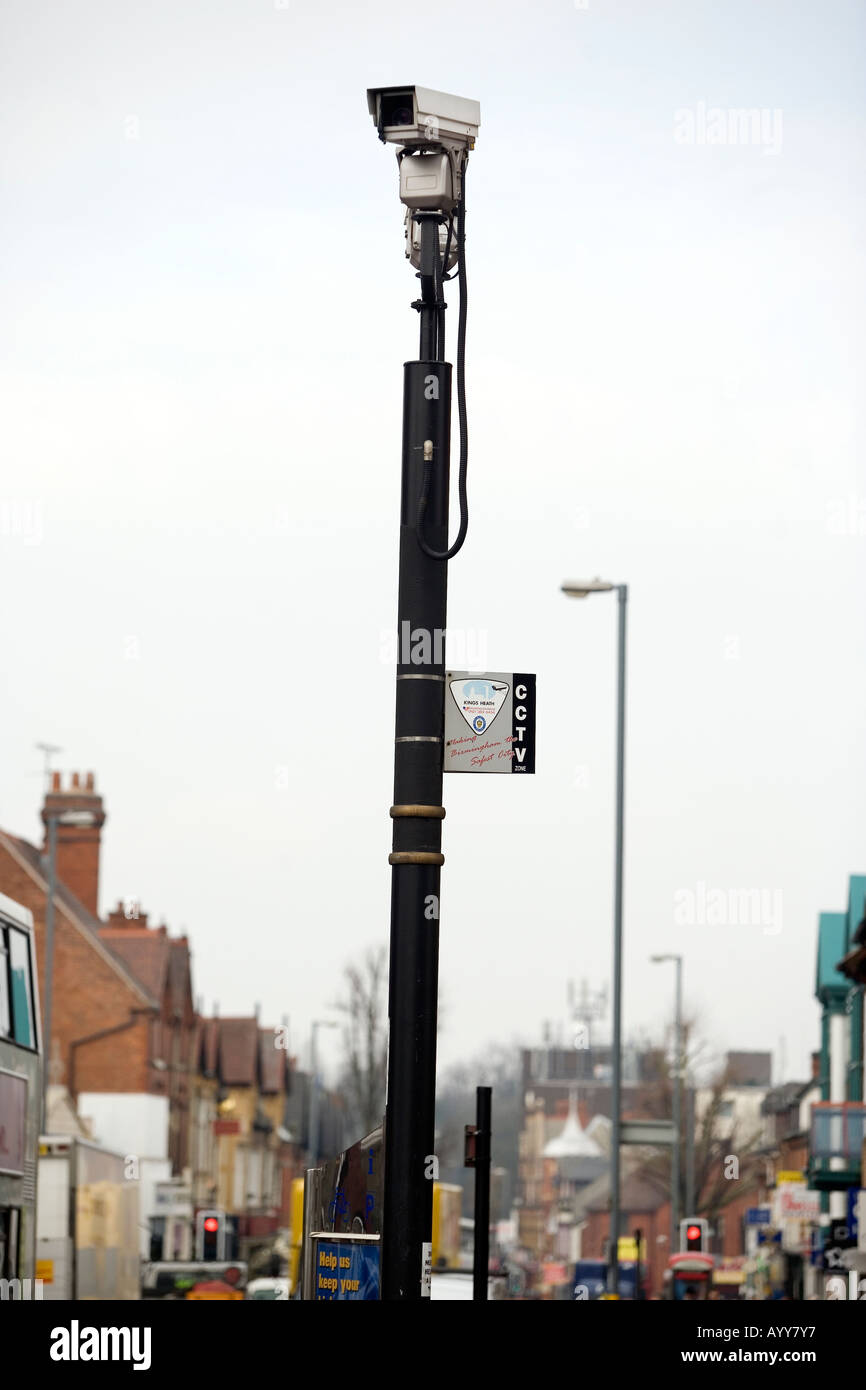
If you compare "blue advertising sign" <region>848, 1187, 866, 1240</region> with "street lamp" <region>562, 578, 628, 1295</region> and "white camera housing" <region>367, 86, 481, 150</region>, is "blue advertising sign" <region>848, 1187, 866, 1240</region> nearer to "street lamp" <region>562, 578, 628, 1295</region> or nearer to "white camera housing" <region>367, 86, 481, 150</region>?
"street lamp" <region>562, 578, 628, 1295</region>

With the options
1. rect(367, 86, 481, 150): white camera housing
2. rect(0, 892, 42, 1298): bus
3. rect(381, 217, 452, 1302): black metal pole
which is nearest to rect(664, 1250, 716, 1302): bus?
rect(0, 892, 42, 1298): bus

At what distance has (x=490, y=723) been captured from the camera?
628 centimetres

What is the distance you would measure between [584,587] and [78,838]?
3423 cm

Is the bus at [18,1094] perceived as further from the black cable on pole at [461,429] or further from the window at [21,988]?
the black cable on pole at [461,429]

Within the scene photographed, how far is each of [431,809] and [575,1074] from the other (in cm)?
16118

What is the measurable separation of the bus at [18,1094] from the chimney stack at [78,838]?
41.3 meters

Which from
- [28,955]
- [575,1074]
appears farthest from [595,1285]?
[575,1074]

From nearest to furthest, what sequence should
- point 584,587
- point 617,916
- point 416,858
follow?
point 416,858, point 617,916, point 584,587

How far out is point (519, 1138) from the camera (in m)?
166

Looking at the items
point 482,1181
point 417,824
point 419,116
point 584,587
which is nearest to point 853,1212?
point 584,587

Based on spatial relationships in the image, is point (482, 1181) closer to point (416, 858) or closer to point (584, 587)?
point (416, 858)

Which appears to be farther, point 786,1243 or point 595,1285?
point 595,1285

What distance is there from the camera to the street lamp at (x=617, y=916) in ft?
83.9
